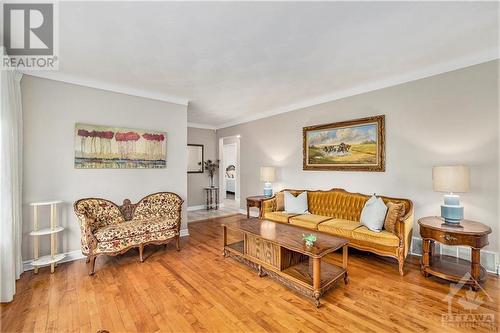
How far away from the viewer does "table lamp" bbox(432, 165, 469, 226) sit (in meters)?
2.52

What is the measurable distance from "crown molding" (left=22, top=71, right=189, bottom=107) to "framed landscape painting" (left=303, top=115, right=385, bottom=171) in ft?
8.79

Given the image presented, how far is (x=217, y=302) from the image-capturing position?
2.20 metres

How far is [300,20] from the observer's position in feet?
6.66

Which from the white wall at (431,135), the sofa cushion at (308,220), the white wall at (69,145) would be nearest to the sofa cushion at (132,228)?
the white wall at (69,145)

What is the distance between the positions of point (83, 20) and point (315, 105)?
3.74m

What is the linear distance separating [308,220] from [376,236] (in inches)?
39.9

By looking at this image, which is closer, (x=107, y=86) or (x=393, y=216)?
(x=393, y=216)

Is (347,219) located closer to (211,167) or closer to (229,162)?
(211,167)

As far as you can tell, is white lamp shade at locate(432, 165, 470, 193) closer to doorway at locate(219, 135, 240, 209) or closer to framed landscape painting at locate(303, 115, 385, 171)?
framed landscape painting at locate(303, 115, 385, 171)

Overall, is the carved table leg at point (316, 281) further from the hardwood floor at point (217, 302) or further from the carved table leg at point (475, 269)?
the carved table leg at point (475, 269)

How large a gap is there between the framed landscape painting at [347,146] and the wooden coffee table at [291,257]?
170cm

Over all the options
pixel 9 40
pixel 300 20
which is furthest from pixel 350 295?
pixel 9 40

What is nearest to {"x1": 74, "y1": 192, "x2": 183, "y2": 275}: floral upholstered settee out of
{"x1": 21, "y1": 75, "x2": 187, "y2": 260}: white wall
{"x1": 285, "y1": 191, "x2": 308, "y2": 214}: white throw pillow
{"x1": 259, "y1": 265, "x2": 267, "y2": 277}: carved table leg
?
{"x1": 21, "y1": 75, "x2": 187, "y2": 260}: white wall

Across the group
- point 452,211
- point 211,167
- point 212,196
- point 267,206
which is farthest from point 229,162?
point 452,211
